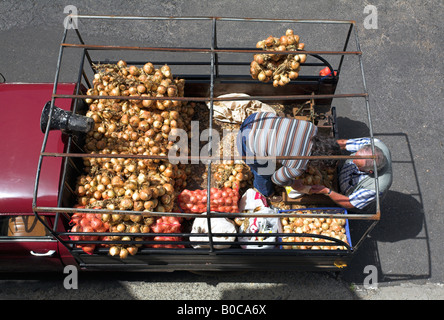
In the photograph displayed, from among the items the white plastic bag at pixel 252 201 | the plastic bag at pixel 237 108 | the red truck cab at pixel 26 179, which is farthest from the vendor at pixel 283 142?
the red truck cab at pixel 26 179

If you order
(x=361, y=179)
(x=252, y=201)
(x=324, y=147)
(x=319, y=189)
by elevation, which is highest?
(x=324, y=147)

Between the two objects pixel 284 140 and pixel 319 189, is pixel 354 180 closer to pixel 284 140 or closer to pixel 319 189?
pixel 319 189

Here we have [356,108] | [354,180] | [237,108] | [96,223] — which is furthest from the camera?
[356,108]

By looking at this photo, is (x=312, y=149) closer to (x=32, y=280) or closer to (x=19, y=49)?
(x=32, y=280)

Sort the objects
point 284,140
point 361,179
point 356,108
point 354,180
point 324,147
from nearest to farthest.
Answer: point 284,140, point 324,147, point 361,179, point 354,180, point 356,108

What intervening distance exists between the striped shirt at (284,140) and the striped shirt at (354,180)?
81 centimetres

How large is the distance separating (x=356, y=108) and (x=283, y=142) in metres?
3.21

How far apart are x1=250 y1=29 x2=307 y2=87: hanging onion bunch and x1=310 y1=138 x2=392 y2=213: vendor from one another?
3.85 feet

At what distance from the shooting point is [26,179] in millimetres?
4090

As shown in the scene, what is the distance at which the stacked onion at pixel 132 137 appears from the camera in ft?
14.2

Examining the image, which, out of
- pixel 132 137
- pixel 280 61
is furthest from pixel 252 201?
pixel 280 61

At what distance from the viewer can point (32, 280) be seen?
17.5 ft

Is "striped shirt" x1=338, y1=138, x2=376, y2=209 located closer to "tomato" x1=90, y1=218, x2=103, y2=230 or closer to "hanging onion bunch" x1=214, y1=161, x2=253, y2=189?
"hanging onion bunch" x1=214, y1=161, x2=253, y2=189

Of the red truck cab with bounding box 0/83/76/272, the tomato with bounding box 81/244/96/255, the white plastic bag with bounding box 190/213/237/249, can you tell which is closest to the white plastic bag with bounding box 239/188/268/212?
the white plastic bag with bounding box 190/213/237/249
